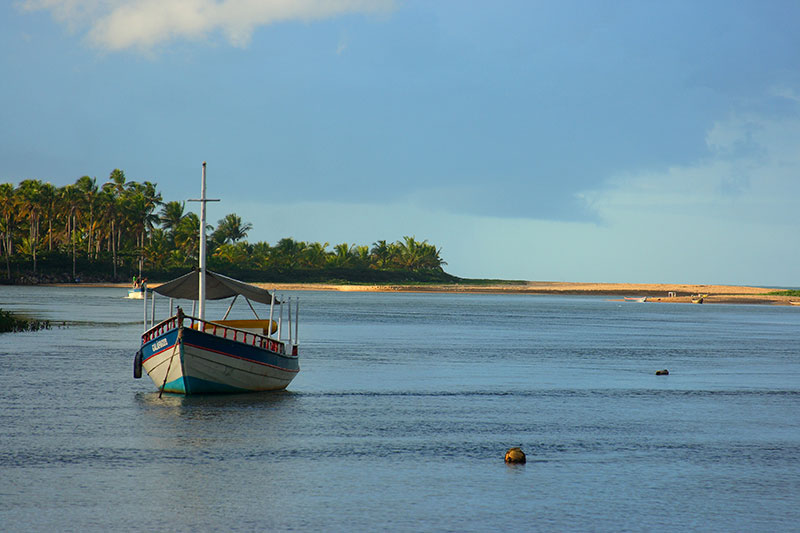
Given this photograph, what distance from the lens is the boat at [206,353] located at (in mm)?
29547

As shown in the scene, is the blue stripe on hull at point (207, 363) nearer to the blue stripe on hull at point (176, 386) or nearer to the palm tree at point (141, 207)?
the blue stripe on hull at point (176, 386)

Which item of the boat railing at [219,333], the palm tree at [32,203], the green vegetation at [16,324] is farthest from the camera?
the palm tree at [32,203]

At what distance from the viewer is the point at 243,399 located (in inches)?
1208

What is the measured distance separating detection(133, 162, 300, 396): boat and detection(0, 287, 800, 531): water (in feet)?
2.23

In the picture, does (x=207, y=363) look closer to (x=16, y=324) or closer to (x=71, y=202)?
(x=16, y=324)

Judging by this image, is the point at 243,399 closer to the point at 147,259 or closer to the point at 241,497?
the point at 241,497

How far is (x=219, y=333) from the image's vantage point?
31797mm

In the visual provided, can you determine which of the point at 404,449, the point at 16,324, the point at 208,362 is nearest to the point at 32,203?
the point at 16,324

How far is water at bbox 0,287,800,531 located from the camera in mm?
16656

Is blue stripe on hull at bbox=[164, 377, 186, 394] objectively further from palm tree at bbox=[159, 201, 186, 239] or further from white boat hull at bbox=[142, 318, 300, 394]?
palm tree at bbox=[159, 201, 186, 239]

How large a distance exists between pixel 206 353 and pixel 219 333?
6.69ft

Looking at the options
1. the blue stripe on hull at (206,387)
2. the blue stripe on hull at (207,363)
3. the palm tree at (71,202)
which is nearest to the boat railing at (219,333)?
the blue stripe on hull at (207,363)

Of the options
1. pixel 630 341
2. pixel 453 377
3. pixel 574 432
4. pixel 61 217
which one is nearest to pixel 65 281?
pixel 61 217

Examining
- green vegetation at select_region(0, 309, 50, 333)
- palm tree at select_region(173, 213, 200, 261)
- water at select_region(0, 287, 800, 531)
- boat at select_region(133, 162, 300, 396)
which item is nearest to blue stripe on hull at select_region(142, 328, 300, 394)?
boat at select_region(133, 162, 300, 396)
